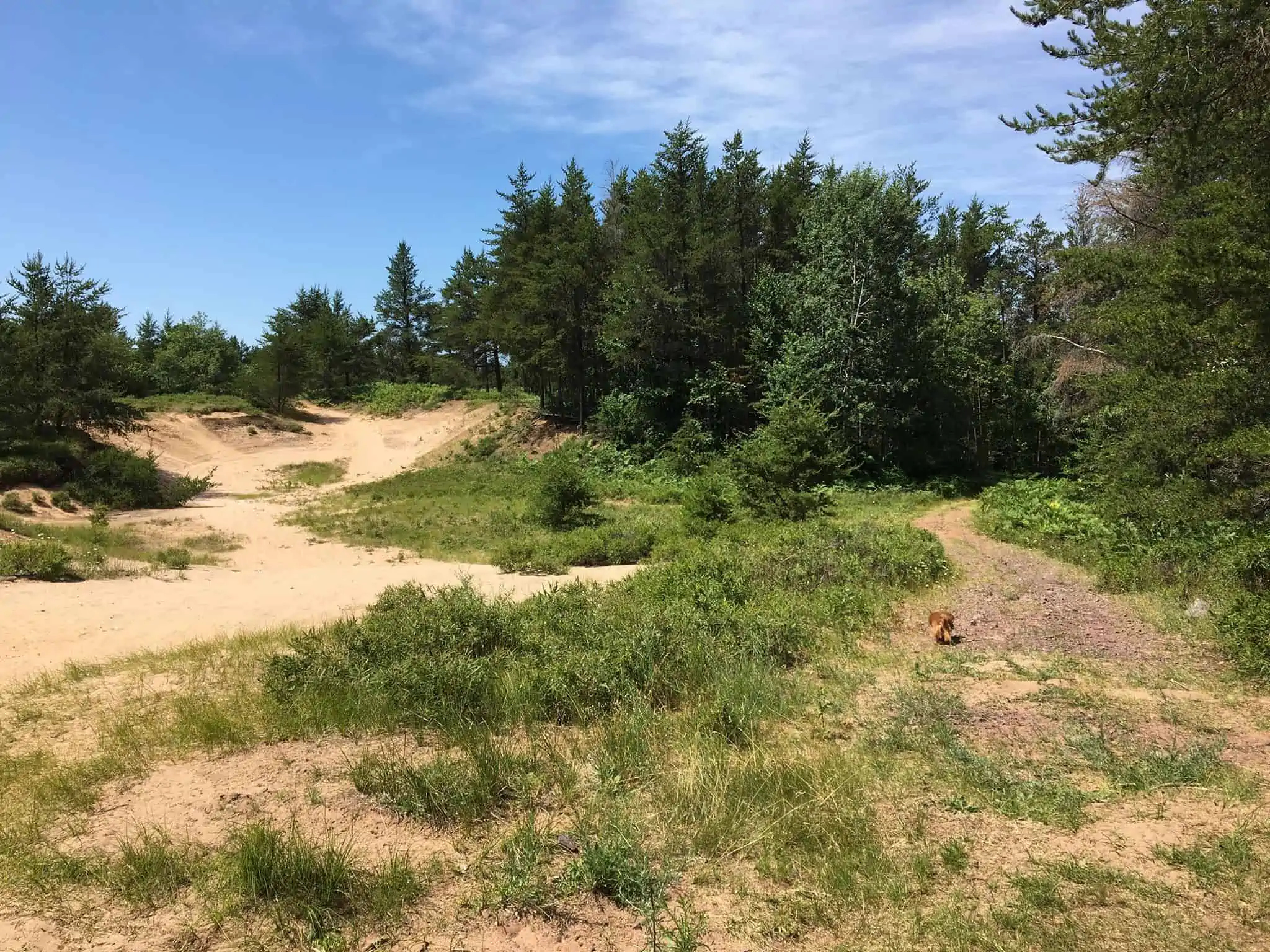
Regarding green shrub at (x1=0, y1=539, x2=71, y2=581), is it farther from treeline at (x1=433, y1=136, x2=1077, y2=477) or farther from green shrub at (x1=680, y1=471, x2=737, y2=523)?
treeline at (x1=433, y1=136, x2=1077, y2=477)

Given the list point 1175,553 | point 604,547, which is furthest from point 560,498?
point 1175,553

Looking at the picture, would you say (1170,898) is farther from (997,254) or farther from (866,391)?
(997,254)

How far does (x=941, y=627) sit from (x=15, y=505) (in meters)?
24.2

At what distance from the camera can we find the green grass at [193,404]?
37938 mm

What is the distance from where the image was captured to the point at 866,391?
2680cm

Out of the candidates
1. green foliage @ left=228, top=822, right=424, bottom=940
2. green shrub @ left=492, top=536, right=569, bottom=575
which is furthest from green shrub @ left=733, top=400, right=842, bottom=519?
green foliage @ left=228, top=822, right=424, bottom=940

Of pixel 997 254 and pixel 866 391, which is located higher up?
pixel 997 254

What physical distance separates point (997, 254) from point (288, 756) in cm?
5275

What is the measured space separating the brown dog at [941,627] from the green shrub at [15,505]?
2387 cm

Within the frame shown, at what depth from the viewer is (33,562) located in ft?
41.9

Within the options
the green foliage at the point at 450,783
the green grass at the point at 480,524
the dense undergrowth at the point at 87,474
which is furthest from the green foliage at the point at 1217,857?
the dense undergrowth at the point at 87,474

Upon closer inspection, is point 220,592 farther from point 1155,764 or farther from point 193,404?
point 193,404

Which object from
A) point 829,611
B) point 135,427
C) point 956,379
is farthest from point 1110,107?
point 135,427

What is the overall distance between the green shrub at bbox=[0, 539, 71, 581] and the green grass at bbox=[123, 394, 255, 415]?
27.1 meters
